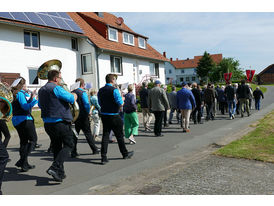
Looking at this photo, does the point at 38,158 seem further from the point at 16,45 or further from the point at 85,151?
the point at 16,45

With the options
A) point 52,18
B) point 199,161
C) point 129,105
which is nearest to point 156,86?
point 129,105

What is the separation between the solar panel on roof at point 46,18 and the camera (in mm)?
16484

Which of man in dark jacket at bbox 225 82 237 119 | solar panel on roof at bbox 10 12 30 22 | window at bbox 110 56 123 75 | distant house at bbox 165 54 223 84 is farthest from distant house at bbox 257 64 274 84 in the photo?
solar panel on roof at bbox 10 12 30 22

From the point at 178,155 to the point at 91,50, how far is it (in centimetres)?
1662

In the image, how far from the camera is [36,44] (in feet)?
60.6

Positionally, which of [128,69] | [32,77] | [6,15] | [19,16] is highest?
A: [19,16]

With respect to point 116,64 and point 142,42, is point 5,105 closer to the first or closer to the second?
point 116,64

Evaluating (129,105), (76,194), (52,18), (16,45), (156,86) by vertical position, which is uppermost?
(52,18)

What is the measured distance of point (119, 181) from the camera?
4.54 metres

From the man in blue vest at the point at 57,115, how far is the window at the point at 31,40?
49.7 ft

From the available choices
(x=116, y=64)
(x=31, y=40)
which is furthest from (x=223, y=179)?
(x=116, y=64)

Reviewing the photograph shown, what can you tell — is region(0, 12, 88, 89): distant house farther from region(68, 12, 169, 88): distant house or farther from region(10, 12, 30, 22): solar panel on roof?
region(68, 12, 169, 88): distant house

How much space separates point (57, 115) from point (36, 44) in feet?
52.0

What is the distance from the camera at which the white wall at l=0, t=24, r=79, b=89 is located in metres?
16.5
